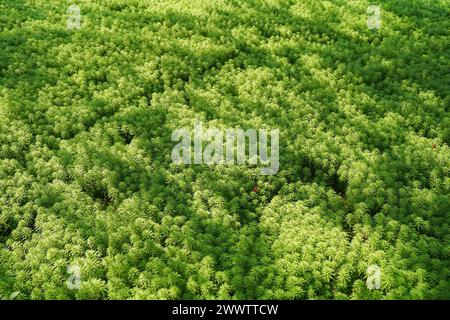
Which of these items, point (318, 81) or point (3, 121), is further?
point (318, 81)

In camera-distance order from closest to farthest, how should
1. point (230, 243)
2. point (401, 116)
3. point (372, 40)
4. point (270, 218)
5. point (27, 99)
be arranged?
point (230, 243) < point (270, 218) < point (401, 116) < point (27, 99) < point (372, 40)

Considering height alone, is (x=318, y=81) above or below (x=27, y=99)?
above

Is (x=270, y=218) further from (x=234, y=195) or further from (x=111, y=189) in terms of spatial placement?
(x=111, y=189)

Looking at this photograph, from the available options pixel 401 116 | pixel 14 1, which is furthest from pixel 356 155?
pixel 14 1

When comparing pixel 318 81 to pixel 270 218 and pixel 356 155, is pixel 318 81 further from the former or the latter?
pixel 270 218
